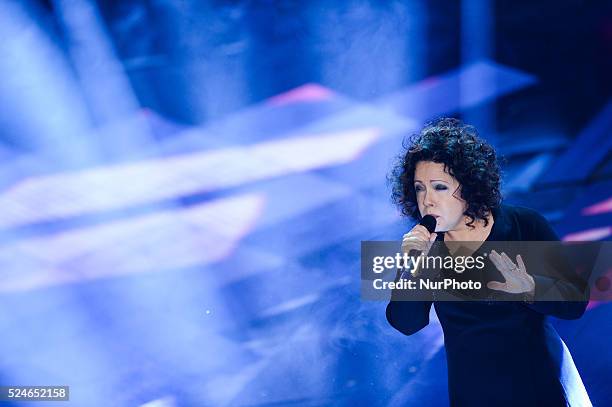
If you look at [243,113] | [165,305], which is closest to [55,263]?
[165,305]

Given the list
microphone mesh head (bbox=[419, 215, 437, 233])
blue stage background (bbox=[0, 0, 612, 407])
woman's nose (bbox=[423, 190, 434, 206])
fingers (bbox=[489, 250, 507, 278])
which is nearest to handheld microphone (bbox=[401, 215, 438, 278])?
microphone mesh head (bbox=[419, 215, 437, 233])

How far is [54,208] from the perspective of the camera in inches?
94.9

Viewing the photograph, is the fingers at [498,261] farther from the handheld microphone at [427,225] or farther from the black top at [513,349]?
the handheld microphone at [427,225]

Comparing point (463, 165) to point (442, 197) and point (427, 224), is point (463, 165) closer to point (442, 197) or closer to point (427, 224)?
point (442, 197)

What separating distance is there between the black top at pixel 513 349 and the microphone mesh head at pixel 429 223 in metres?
0.23

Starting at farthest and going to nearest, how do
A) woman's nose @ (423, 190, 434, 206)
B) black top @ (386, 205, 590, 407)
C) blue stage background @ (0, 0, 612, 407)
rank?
blue stage background @ (0, 0, 612, 407)
woman's nose @ (423, 190, 434, 206)
black top @ (386, 205, 590, 407)

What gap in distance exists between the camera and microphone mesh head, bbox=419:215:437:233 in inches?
73.9

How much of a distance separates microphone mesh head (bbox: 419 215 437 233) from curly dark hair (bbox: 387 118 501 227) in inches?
6.5

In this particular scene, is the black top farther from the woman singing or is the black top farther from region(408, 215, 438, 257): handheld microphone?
region(408, 215, 438, 257): handheld microphone

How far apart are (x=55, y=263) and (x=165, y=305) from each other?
18.7 inches

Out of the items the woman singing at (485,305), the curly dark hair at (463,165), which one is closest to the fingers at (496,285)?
the woman singing at (485,305)

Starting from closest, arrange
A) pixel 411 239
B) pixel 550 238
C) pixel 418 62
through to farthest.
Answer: pixel 411 239 → pixel 550 238 → pixel 418 62

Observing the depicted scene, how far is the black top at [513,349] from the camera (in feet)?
6.03

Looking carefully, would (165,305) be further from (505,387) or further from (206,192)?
(505,387)
